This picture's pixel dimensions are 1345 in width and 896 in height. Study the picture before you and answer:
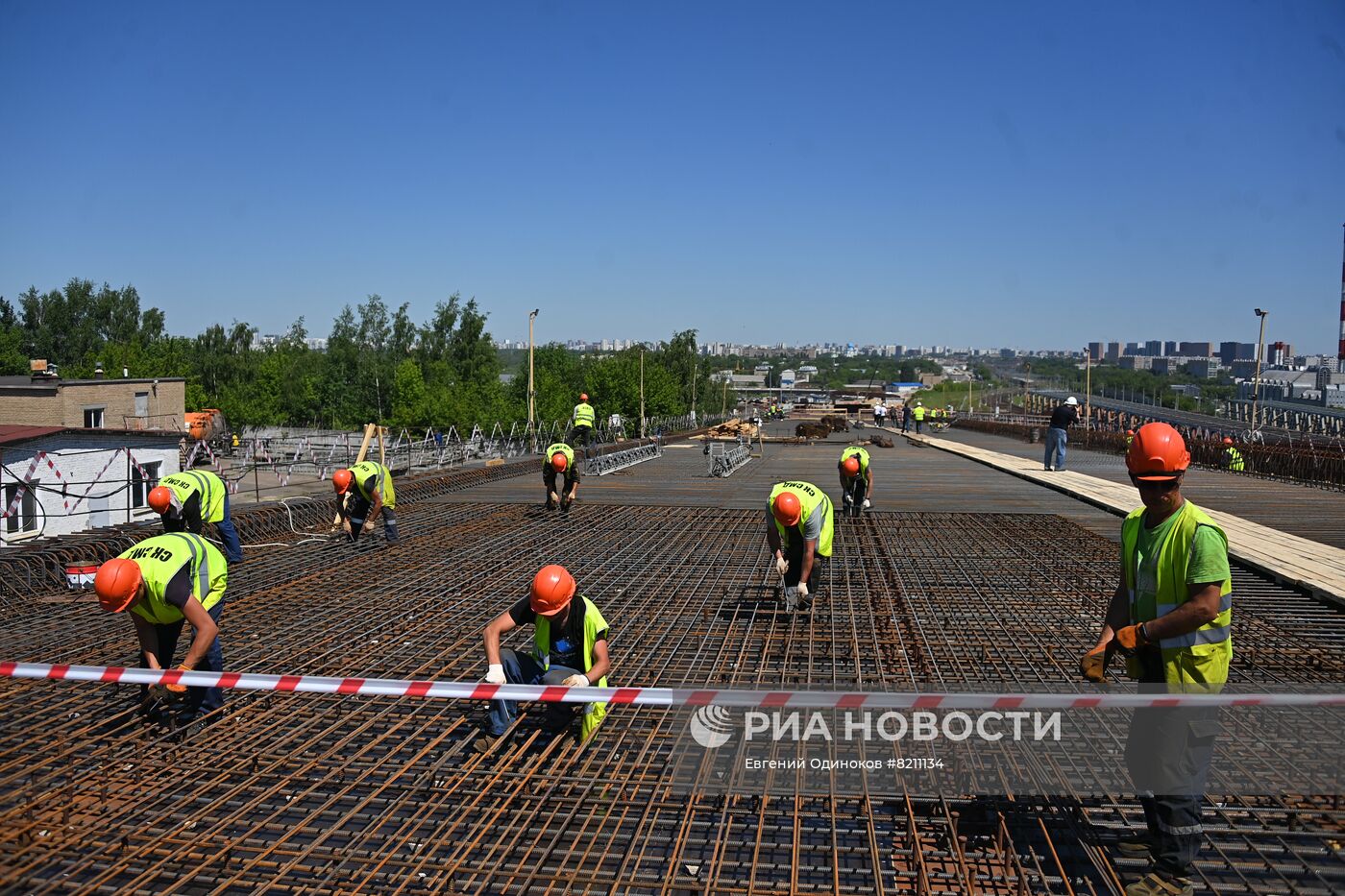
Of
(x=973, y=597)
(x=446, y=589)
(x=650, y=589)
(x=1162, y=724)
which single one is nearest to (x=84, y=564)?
(x=446, y=589)

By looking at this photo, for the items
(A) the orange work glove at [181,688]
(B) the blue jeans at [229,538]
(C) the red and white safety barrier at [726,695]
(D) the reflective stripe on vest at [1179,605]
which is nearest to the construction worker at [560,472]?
(B) the blue jeans at [229,538]

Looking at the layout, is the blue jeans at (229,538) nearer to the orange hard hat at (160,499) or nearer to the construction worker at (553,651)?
the orange hard hat at (160,499)

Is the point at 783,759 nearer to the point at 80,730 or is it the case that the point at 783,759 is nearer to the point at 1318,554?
the point at 80,730

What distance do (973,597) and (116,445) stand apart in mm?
16325

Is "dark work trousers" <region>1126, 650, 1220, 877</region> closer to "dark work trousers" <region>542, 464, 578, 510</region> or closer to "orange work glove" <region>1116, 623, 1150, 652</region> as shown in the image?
"orange work glove" <region>1116, 623, 1150, 652</region>

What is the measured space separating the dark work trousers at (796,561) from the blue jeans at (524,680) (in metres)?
2.68

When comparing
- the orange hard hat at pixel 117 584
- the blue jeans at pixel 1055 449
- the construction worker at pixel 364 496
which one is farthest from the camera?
the blue jeans at pixel 1055 449

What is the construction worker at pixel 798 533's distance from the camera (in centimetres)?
652

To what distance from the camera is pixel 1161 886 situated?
3002 mm

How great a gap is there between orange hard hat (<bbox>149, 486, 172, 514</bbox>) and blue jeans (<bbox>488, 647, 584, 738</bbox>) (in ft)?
12.4

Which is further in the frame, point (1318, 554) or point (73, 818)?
point (1318, 554)

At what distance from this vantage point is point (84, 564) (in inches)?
320

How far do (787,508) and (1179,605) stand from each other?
3459mm

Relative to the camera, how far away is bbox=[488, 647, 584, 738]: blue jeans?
4.36 metres
